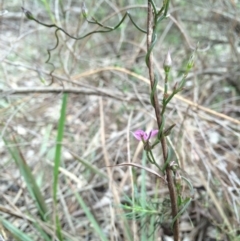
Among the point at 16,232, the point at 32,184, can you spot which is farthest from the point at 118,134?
the point at 16,232

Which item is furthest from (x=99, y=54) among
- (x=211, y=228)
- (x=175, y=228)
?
(x=175, y=228)

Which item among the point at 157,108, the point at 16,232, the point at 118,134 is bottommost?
the point at 16,232

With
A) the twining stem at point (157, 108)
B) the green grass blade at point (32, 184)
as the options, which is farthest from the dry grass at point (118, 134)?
the twining stem at point (157, 108)

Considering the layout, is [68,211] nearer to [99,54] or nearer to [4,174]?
[4,174]

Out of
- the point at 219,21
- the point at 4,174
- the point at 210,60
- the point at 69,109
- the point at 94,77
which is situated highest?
the point at 219,21

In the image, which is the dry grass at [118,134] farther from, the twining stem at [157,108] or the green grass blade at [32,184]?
the twining stem at [157,108]

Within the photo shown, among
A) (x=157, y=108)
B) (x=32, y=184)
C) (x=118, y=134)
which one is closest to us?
(x=157, y=108)

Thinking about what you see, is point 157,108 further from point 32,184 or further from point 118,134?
point 118,134

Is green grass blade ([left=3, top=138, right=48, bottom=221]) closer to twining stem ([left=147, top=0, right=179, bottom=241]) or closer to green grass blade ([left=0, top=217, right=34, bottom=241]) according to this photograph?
green grass blade ([left=0, top=217, right=34, bottom=241])

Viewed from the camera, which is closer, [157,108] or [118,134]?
[157,108]
